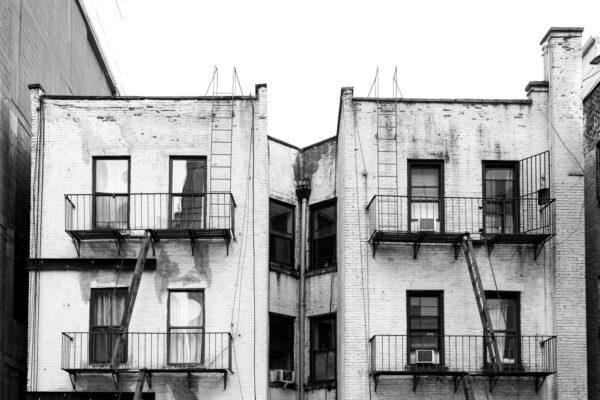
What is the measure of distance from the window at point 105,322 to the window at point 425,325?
740 cm

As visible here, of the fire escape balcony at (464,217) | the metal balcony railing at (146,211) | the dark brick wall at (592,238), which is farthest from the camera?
the dark brick wall at (592,238)

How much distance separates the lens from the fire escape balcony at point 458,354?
1120 inches

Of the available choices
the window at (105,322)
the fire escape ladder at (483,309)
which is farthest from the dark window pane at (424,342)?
the window at (105,322)

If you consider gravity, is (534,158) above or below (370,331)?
above

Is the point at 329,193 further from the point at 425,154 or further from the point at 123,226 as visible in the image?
the point at 123,226

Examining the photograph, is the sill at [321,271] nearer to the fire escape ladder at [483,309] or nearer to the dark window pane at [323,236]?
the dark window pane at [323,236]

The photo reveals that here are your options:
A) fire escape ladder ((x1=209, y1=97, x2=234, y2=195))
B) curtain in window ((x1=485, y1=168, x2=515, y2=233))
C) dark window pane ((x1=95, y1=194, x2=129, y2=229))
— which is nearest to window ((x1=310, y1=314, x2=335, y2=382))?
fire escape ladder ((x1=209, y1=97, x2=234, y2=195))

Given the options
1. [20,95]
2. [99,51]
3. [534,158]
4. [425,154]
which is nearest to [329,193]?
[425,154]

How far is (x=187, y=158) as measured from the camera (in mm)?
30078

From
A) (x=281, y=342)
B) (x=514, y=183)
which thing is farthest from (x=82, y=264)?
(x=514, y=183)

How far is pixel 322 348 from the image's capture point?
31484 millimetres

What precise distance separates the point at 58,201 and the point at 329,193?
305 inches

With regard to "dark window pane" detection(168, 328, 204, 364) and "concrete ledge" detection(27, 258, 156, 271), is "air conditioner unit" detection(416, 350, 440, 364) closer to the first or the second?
"dark window pane" detection(168, 328, 204, 364)

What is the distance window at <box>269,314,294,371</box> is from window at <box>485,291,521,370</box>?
5.88 m
